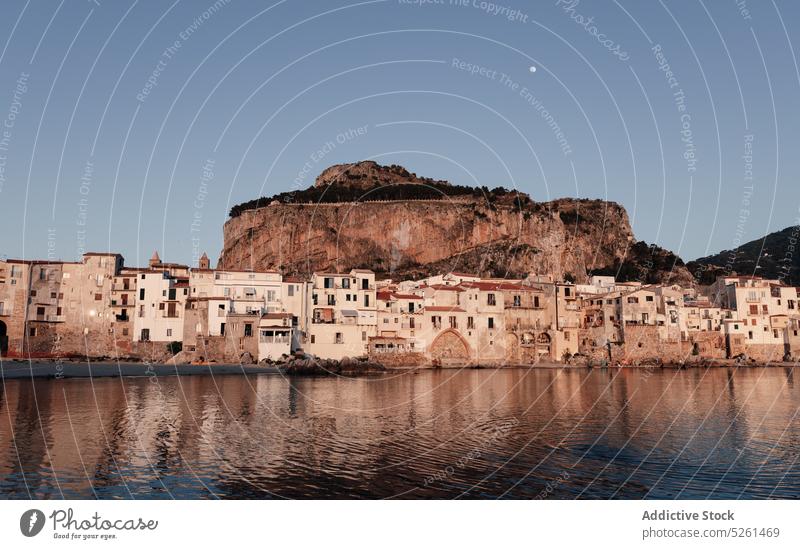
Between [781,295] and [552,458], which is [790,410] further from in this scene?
[781,295]

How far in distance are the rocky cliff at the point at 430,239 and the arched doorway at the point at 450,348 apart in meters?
53.8

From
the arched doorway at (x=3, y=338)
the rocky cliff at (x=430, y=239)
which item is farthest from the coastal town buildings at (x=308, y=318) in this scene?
the rocky cliff at (x=430, y=239)

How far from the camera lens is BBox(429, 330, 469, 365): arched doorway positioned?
231 ft

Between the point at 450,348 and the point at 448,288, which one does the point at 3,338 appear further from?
the point at 448,288

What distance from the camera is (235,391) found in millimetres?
43281

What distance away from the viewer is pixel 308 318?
65.6 metres

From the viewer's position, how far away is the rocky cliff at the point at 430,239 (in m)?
129

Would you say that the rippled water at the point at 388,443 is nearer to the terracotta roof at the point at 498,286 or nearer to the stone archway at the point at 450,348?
the stone archway at the point at 450,348

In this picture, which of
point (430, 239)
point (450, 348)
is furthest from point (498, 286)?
point (430, 239)

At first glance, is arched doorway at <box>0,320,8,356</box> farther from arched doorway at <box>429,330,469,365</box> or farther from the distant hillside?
the distant hillside

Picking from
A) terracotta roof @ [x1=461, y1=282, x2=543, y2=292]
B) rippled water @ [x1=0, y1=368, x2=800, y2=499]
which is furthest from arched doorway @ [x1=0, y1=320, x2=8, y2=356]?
terracotta roof @ [x1=461, y1=282, x2=543, y2=292]

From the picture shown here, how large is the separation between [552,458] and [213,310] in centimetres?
4694

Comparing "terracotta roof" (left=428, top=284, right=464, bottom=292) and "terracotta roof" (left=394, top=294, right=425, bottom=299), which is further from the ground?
"terracotta roof" (left=428, top=284, right=464, bottom=292)
